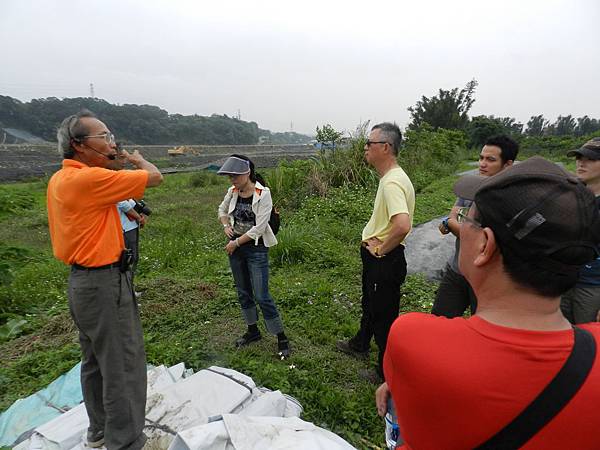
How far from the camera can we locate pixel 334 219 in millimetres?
7922

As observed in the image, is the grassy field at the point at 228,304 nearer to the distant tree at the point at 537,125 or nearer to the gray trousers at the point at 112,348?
the gray trousers at the point at 112,348

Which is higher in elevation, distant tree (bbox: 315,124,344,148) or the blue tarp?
distant tree (bbox: 315,124,344,148)

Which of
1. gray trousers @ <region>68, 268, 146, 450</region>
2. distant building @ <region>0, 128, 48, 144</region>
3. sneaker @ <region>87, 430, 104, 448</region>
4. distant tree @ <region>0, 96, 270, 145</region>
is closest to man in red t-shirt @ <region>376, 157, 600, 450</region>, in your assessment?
gray trousers @ <region>68, 268, 146, 450</region>

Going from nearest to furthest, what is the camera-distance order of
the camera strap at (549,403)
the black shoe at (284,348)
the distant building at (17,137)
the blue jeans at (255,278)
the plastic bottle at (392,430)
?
the camera strap at (549,403) < the plastic bottle at (392,430) < the blue jeans at (255,278) < the black shoe at (284,348) < the distant building at (17,137)

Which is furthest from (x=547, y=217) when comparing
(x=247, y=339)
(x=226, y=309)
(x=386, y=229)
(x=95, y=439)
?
(x=226, y=309)

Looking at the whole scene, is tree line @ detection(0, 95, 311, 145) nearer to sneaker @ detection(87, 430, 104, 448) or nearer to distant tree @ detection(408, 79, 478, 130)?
distant tree @ detection(408, 79, 478, 130)

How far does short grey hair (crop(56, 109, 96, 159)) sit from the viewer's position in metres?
1.97

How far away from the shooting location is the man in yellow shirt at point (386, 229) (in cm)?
265

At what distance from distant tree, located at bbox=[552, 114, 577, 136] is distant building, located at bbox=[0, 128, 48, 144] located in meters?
72.1

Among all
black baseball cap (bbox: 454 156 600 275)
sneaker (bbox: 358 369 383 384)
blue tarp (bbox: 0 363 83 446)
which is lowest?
sneaker (bbox: 358 369 383 384)

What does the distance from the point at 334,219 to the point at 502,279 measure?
708 centimetres

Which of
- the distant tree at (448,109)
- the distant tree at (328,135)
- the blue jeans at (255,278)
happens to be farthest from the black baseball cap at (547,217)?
the distant tree at (448,109)

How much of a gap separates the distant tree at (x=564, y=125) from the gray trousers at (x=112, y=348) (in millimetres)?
63776

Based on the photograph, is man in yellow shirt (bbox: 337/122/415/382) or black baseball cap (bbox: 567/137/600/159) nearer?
black baseball cap (bbox: 567/137/600/159)
